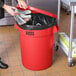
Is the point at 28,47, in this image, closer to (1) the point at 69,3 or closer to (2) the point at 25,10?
(2) the point at 25,10

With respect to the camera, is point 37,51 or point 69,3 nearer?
point 69,3

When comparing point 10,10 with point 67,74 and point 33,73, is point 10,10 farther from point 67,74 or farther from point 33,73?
point 67,74

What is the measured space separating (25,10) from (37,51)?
47 cm

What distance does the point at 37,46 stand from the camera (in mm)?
2021

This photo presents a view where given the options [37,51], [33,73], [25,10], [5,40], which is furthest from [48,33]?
[5,40]

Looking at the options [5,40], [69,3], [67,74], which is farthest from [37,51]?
[5,40]

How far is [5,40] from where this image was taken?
296 cm

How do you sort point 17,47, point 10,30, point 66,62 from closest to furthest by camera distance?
point 66,62 → point 17,47 → point 10,30

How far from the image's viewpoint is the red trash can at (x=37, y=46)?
6.48ft

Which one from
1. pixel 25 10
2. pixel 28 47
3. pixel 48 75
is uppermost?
pixel 25 10

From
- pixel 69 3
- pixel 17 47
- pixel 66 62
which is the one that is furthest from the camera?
pixel 17 47

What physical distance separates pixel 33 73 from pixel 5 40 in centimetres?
103

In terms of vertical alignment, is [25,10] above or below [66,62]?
above

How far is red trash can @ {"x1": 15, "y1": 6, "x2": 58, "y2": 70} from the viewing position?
1.97 m
